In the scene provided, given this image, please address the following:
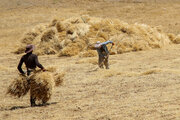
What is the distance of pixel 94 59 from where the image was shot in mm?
18719

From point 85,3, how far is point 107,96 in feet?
111

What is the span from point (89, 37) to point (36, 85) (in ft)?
40.4

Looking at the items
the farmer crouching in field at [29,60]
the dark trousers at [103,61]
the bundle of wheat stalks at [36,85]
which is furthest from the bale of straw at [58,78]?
the dark trousers at [103,61]

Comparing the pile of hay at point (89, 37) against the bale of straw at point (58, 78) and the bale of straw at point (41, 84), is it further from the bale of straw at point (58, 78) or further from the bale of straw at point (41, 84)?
the bale of straw at point (41, 84)

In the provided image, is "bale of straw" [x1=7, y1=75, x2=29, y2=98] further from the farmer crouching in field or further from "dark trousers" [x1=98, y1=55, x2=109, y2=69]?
"dark trousers" [x1=98, y1=55, x2=109, y2=69]

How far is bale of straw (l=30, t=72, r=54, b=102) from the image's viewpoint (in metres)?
10.1

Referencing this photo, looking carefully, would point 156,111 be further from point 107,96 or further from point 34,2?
point 34,2

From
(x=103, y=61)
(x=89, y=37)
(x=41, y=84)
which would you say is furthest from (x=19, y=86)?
(x=89, y=37)

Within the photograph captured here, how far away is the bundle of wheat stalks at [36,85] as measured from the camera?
33.1 feet

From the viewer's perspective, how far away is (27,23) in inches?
1400

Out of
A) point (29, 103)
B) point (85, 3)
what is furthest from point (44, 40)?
point (85, 3)

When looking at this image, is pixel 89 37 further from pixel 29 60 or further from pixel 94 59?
pixel 29 60

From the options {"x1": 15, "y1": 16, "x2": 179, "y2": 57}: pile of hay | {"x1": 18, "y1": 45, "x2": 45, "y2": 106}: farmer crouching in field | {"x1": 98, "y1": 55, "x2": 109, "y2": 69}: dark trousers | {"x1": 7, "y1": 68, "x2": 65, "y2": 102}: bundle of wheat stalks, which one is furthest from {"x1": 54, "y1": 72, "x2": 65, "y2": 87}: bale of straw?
{"x1": 15, "y1": 16, "x2": 179, "y2": 57}: pile of hay

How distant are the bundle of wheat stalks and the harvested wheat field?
0.08 feet
